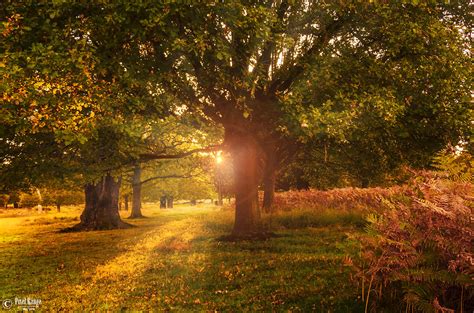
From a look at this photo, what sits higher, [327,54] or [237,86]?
[327,54]

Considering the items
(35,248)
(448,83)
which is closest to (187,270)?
(448,83)

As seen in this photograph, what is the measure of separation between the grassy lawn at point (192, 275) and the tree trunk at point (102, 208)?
37.0ft

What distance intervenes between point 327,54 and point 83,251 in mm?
14615

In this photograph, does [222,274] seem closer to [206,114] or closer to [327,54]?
[206,114]

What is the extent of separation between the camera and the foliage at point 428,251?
5.39 meters

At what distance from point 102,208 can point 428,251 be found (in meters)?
30.0

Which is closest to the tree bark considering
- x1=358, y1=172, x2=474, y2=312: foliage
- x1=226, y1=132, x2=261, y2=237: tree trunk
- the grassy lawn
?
the grassy lawn

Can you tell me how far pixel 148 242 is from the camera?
2086cm

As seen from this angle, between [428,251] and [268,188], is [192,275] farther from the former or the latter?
[268,188]

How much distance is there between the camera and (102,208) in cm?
3231

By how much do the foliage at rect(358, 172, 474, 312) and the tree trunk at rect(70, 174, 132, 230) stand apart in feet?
93.5
